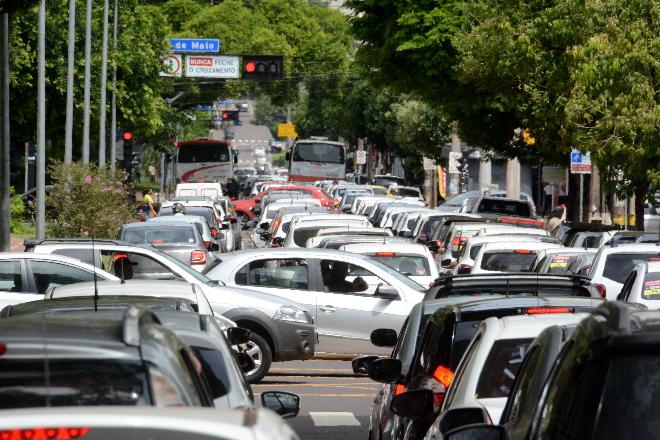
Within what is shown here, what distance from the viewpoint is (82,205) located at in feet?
112

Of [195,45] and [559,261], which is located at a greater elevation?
[195,45]

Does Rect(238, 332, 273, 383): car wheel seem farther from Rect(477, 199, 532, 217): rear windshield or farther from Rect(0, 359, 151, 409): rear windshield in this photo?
Rect(477, 199, 532, 217): rear windshield

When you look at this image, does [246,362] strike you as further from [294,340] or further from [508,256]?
[508,256]

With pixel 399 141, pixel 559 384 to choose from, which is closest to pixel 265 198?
pixel 399 141

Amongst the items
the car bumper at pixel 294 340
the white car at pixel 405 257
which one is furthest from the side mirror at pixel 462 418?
the white car at pixel 405 257

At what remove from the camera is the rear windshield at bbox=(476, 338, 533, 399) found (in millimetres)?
7336

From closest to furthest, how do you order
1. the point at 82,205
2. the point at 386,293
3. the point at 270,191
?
1. the point at 386,293
2. the point at 82,205
3. the point at 270,191

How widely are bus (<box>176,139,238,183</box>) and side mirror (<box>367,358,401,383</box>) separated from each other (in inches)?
2559

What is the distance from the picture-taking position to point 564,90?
28.7 meters

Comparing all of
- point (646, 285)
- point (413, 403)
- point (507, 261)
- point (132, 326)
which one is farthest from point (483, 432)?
point (507, 261)

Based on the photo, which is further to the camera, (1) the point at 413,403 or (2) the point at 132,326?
(1) the point at 413,403

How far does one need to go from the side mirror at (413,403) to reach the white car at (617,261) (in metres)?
10.6

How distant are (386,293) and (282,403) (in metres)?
10.5

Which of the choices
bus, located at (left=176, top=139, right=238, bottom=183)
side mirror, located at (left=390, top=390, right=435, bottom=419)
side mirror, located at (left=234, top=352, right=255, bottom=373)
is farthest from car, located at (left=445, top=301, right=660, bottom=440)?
bus, located at (left=176, top=139, right=238, bottom=183)
